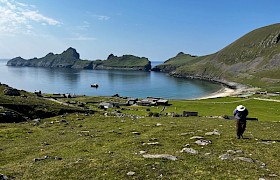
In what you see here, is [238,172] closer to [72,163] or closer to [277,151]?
[277,151]

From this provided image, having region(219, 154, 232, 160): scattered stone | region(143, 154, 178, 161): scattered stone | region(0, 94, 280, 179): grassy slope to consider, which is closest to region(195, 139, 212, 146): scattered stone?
region(0, 94, 280, 179): grassy slope

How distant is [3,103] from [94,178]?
159 feet

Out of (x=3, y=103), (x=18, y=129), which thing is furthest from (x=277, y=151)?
(x=3, y=103)

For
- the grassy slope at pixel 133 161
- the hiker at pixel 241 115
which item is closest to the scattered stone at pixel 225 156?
the grassy slope at pixel 133 161

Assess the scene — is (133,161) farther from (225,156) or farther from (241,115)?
(241,115)

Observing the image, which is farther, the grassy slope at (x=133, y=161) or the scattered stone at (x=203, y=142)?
the scattered stone at (x=203, y=142)

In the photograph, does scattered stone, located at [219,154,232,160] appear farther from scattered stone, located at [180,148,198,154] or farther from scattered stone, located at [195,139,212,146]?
scattered stone, located at [195,139,212,146]

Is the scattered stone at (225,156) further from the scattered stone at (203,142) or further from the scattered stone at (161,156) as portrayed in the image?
the scattered stone at (203,142)

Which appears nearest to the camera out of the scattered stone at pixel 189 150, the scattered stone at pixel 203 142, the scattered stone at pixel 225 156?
the scattered stone at pixel 225 156

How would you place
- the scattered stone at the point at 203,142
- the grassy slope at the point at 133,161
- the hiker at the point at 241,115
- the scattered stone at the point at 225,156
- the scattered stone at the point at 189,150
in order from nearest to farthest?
the grassy slope at the point at 133,161, the scattered stone at the point at 225,156, the scattered stone at the point at 189,150, the scattered stone at the point at 203,142, the hiker at the point at 241,115

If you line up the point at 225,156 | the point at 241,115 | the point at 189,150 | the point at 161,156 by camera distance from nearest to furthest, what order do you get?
1. the point at 225,156
2. the point at 161,156
3. the point at 189,150
4. the point at 241,115

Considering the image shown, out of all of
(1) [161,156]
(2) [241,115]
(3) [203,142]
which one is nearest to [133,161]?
(1) [161,156]

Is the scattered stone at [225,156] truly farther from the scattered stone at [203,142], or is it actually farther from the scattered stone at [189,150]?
the scattered stone at [203,142]

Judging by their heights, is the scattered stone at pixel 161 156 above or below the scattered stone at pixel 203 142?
above
